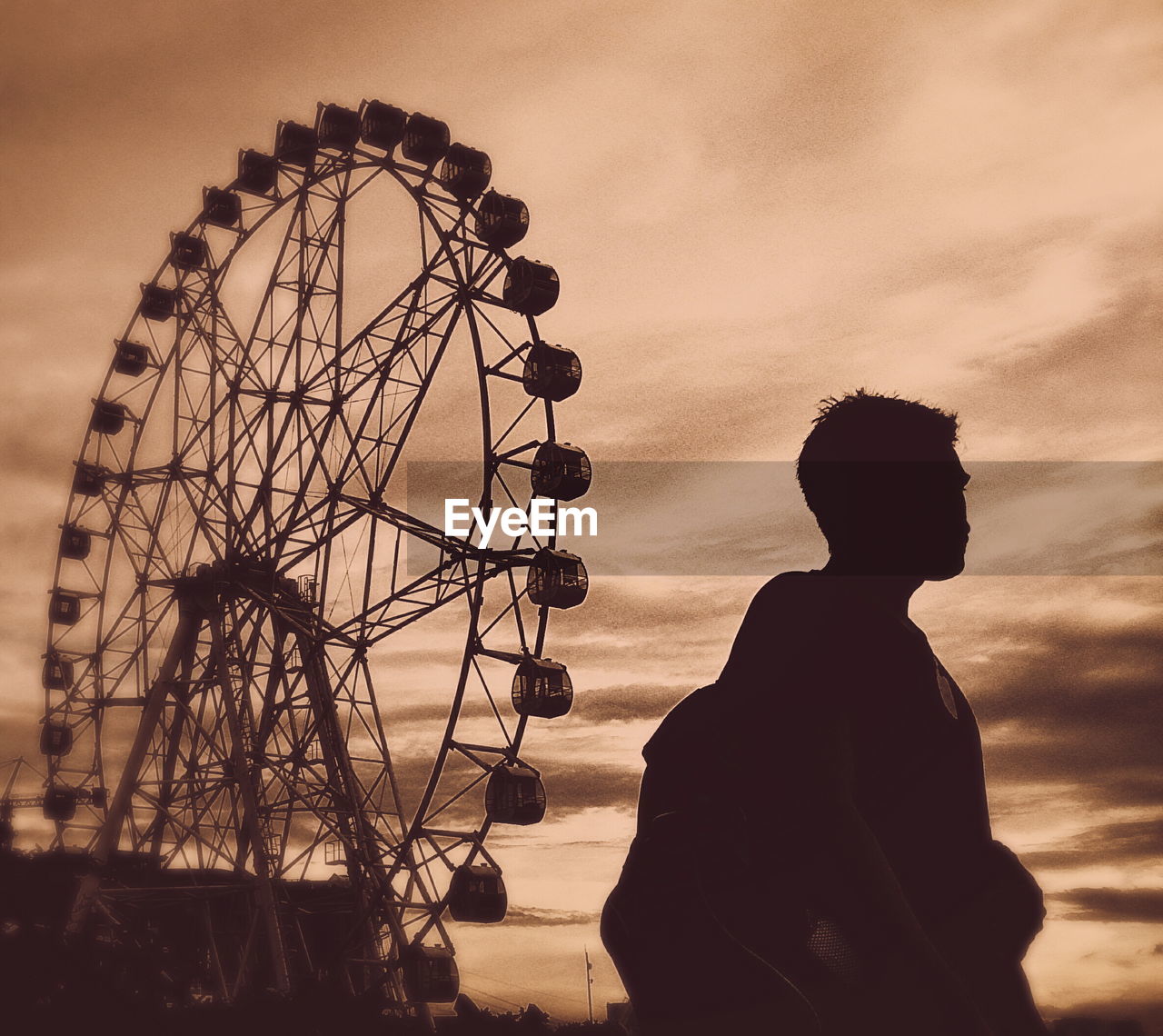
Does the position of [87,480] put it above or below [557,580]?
above

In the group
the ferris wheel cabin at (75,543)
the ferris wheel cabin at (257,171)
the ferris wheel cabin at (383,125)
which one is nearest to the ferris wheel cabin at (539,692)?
the ferris wheel cabin at (383,125)

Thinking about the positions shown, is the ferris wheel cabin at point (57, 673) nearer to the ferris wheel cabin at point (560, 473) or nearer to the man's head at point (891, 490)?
the ferris wheel cabin at point (560, 473)

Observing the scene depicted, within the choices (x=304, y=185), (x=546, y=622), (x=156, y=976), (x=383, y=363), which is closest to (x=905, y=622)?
(x=546, y=622)

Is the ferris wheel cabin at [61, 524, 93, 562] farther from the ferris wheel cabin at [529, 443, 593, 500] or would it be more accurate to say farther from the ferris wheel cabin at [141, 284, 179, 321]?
the ferris wheel cabin at [529, 443, 593, 500]

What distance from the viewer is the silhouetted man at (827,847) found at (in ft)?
7.03

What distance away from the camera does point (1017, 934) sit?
233cm

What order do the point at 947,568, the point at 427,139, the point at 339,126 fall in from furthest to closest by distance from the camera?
the point at 339,126, the point at 427,139, the point at 947,568

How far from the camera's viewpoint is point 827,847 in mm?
2162

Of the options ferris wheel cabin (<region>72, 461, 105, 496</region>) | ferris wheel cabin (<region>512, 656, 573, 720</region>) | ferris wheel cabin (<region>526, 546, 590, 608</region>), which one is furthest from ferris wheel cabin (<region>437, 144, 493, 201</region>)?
ferris wheel cabin (<region>72, 461, 105, 496</region>)

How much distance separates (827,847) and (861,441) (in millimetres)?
733

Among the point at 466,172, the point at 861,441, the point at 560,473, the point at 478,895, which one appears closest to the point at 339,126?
the point at 466,172

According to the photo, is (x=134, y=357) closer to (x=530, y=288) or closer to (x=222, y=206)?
(x=222, y=206)

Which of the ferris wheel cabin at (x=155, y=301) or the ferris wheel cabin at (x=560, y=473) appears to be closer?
the ferris wheel cabin at (x=560, y=473)

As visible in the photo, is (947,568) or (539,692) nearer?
(947,568)
